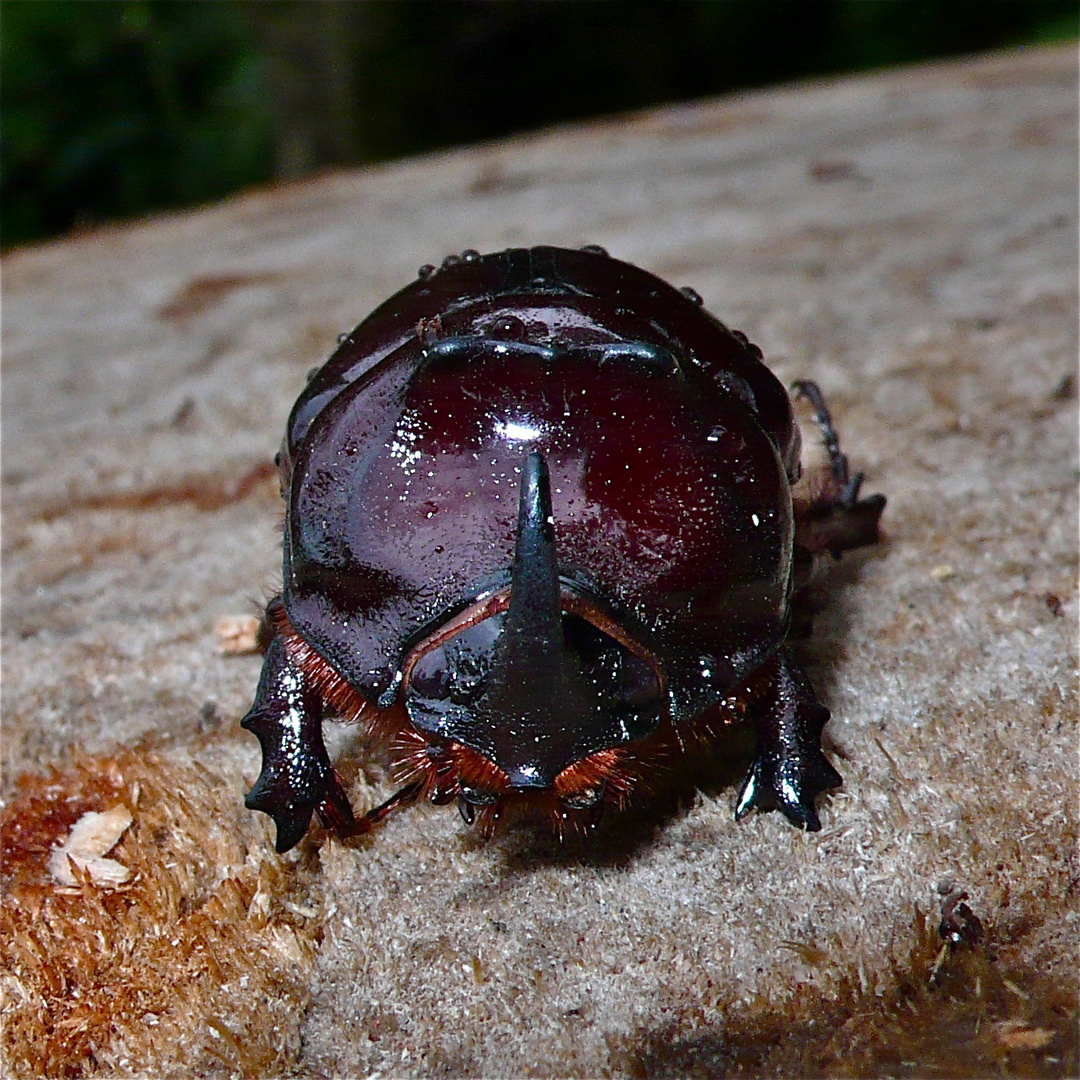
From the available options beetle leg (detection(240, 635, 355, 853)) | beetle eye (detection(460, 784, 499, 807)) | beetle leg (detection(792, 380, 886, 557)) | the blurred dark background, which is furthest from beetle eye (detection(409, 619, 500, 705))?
the blurred dark background

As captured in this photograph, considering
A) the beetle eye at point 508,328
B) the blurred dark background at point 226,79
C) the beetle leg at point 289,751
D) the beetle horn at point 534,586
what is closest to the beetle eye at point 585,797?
the beetle horn at point 534,586

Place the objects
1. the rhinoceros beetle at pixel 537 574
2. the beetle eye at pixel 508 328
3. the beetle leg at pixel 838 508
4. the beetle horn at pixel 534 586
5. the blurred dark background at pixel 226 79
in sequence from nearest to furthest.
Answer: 1. the beetle horn at pixel 534 586
2. the rhinoceros beetle at pixel 537 574
3. the beetle eye at pixel 508 328
4. the beetle leg at pixel 838 508
5. the blurred dark background at pixel 226 79

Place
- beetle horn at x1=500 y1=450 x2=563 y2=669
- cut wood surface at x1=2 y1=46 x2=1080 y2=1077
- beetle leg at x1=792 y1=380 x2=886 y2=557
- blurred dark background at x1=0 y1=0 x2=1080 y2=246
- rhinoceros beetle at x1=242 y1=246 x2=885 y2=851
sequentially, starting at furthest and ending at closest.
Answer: blurred dark background at x1=0 y1=0 x2=1080 y2=246 → beetle leg at x1=792 y1=380 x2=886 y2=557 → cut wood surface at x1=2 y1=46 x2=1080 y2=1077 → rhinoceros beetle at x1=242 y1=246 x2=885 y2=851 → beetle horn at x1=500 y1=450 x2=563 y2=669

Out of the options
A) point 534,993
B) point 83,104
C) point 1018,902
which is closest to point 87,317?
point 534,993

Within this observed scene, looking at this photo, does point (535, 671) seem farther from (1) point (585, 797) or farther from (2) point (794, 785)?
(2) point (794, 785)

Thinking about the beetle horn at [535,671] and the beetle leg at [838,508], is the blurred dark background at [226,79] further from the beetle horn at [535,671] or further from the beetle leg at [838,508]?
the beetle horn at [535,671]

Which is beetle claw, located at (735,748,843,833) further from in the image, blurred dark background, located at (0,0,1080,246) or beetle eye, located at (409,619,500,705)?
blurred dark background, located at (0,0,1080,246)

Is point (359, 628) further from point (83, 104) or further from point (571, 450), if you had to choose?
point (83, 104)
